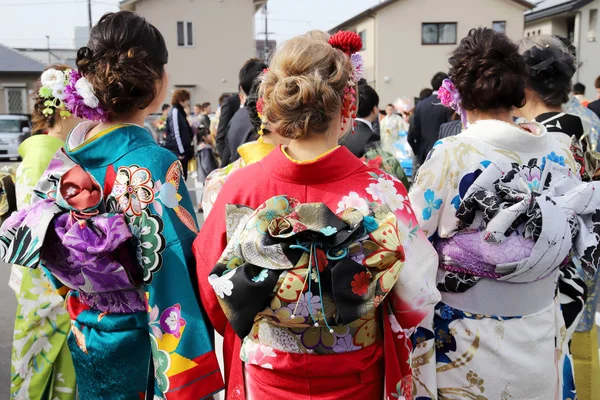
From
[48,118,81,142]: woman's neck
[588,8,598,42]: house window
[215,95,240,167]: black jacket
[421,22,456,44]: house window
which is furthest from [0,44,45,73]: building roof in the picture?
[48,118,81,142]: woman's neck

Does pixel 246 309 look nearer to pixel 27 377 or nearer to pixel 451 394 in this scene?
pixel 451 394

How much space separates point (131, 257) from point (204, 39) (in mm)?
27410

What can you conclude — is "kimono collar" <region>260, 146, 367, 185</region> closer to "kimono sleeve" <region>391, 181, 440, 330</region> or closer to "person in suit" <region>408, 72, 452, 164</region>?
"kimono sleeve" <region>391, 181, 440, 330</region>

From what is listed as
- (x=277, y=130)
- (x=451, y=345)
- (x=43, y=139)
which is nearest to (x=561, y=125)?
(x=451, y=345)

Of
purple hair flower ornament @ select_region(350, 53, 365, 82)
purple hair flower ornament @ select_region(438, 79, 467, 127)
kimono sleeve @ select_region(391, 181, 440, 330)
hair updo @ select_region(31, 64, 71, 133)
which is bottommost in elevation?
kimono sleeve @ select_region(391, 181, 440, 330)

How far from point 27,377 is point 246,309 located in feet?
5.16

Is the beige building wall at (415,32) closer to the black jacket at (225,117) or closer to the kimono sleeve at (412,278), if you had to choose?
the black jacket at (225,117)

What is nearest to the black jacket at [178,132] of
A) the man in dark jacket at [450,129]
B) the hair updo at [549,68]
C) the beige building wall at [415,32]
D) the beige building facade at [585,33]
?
the man in dark jacket at [450,129]

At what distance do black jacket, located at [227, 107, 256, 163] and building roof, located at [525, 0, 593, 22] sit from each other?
2306 cm

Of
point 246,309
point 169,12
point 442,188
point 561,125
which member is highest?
point 169,12

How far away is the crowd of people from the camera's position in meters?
1.57

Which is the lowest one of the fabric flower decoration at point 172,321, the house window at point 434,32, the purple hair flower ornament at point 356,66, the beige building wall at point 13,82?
the fabric flower decoration at point 172,321

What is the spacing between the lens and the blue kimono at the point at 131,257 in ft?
6.20

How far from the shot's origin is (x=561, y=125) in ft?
9.85
